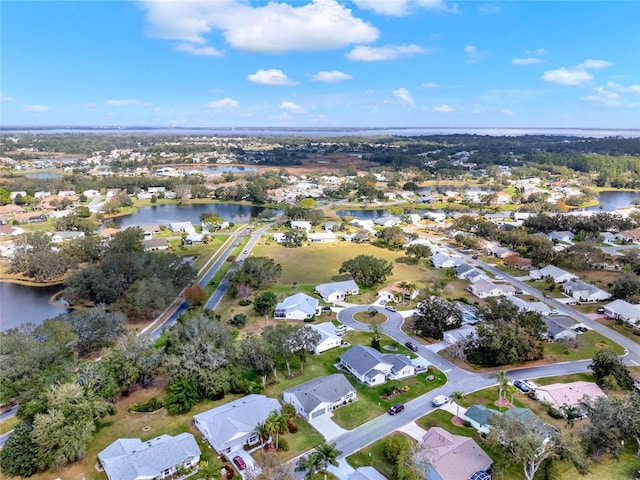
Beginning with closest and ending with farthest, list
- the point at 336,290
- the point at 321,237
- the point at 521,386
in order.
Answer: the point at 521,386 → the point at 336,290 → the point at 321,237

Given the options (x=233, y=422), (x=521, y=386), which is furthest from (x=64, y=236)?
(x=521, y=386)

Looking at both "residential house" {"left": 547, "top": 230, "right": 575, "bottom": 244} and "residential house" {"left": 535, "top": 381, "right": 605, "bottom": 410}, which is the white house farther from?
"residential house" {"left": 547, "top": 230, "right": 575, "bottom": 244}

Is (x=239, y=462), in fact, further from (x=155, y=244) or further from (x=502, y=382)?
(x=155, y=244)

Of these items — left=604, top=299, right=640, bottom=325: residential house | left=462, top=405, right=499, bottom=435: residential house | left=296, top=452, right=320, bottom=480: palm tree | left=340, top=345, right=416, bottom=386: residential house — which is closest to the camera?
left=296, top=452, right=320, bottom=480: palm tree

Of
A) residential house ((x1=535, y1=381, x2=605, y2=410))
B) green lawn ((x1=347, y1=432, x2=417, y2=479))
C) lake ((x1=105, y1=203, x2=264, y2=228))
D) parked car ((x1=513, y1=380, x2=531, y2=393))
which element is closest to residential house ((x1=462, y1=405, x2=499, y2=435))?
green lawn ((x1=347, y1=432, x2=417, y2=479))

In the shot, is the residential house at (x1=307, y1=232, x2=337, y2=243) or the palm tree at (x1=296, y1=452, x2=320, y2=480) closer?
the palm tree at (x1=296, y1=452, x2=320, y2=480)

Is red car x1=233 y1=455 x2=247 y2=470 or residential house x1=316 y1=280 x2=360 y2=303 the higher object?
residential house x1=316 y1=280 x2=360 y2=303
